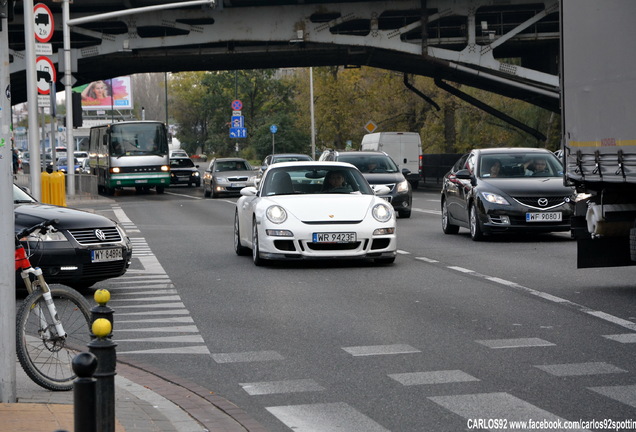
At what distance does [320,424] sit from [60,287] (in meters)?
2.34

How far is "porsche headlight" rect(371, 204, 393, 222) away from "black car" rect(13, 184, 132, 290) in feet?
12.5

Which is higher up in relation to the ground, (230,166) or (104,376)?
(230,166)

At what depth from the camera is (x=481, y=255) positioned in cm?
1712

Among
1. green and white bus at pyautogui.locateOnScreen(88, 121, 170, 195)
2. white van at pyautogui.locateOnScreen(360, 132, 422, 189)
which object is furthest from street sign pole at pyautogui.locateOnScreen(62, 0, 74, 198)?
white van at pyautogui.locateOnScreen(360, 132, 422, 189)

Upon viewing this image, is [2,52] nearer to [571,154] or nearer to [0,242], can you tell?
[0,242]

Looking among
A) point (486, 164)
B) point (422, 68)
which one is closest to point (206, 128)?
point (422, 68)

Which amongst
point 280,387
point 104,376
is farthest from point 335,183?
point 104,376

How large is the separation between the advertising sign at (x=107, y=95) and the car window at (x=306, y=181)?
5582 inches

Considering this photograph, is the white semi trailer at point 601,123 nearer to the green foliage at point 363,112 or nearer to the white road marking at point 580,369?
the white road marking at point 580,369

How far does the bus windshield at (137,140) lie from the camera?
48812 millimetres

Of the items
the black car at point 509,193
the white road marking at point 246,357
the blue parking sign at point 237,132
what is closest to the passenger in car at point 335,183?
the black car at point 509,193

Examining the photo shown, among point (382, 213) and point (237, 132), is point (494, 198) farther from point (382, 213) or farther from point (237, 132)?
point (237, 132)

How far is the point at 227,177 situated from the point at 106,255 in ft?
106

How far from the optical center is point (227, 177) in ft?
147
